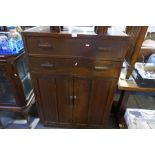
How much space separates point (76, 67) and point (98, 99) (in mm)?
414

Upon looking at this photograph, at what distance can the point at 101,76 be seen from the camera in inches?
45.4

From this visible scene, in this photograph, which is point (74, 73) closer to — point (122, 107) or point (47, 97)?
point (47, 97)

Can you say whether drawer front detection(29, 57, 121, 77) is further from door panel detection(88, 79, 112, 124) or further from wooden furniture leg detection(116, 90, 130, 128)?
wooden furniture leg detection(116, 90, 130, 128)

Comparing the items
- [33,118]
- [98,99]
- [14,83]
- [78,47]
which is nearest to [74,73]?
[78,47]

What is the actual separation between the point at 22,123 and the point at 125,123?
1268mm

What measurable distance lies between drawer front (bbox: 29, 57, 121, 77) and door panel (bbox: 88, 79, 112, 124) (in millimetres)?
97

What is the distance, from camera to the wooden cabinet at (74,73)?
3.24 feet

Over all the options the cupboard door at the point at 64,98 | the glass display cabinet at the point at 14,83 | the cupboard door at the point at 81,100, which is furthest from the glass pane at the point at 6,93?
the cupboard door at the point at 81,100

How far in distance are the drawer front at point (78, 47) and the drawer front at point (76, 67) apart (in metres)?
0.06

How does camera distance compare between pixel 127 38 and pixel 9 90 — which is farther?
pixel 9 90

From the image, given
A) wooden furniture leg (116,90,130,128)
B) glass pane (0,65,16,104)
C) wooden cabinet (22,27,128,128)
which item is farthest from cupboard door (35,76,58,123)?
wooden furniture leg (116,90,130,128)

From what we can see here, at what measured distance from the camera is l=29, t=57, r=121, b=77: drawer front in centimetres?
108
